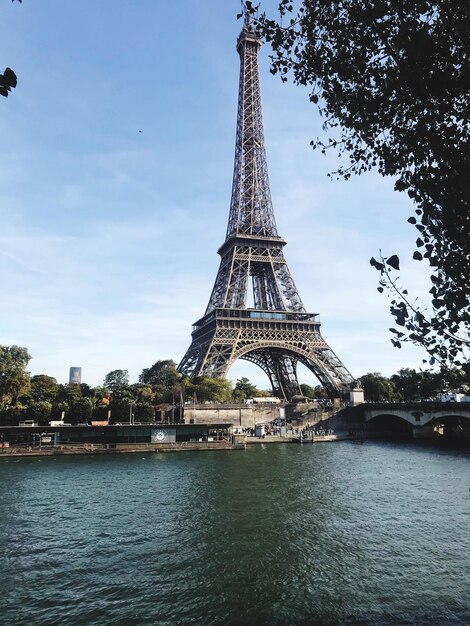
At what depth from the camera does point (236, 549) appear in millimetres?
20203

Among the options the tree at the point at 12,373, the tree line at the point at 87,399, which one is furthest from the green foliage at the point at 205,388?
the tree at the point at 12,373

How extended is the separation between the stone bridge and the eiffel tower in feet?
23.5

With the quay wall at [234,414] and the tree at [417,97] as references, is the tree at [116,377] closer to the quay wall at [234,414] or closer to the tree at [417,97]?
the quay wall at [234,414]

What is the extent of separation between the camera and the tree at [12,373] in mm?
69938

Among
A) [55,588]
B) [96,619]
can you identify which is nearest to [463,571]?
[96,619]

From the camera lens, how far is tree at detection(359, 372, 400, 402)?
106 metres

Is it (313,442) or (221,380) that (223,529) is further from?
(221,380)

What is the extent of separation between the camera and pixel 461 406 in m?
62.9

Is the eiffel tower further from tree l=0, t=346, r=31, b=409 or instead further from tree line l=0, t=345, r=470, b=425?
tree l=0, t=346, r=31, b=409

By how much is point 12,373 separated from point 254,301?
151 feet

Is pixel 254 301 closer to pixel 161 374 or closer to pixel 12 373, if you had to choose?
pixel 161 374

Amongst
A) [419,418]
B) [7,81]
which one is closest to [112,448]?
[419,418]

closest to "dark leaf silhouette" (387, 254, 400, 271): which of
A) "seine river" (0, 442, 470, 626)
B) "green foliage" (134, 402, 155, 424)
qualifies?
"seine river" (0, 442, 470, 626)

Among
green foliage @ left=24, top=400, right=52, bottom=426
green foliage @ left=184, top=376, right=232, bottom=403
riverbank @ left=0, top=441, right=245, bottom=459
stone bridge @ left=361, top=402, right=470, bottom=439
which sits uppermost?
green foliage @ left=184, top=376, right=232, bottom=403
